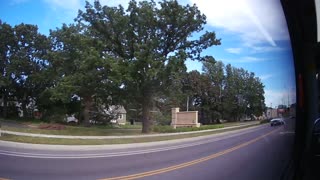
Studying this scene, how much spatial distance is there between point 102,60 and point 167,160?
70cm

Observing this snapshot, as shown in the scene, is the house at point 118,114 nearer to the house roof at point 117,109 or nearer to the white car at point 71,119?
the house roof at point 117,109

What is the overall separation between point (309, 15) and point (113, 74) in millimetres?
3398

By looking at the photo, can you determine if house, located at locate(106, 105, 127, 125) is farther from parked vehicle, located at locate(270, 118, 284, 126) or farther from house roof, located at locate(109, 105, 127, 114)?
parked vehicle, located at locate(270, 118, 284, 126)

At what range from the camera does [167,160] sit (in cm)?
257

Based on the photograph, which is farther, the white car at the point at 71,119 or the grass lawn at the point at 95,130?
the white car at the point at 71,119

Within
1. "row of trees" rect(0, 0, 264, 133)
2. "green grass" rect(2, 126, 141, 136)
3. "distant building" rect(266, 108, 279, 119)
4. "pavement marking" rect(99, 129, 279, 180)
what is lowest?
"pavement marking" rect(99, 129, 279, 180)

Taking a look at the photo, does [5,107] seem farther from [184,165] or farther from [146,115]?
[184,165]

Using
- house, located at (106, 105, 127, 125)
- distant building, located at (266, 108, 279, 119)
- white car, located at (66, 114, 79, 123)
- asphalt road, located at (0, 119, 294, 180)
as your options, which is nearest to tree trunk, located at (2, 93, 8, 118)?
asphalt road, located at (0, 119, 294, 180)

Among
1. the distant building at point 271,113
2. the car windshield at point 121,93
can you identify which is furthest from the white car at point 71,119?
the distant building at point 271,113

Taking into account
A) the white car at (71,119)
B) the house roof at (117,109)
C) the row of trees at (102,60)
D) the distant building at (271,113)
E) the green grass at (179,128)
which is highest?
the row of trees at (102,60)

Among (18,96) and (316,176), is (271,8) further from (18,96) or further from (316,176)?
(316,176)

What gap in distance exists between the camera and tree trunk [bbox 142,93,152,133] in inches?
101

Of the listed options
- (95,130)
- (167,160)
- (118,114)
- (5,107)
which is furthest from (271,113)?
(5,107)

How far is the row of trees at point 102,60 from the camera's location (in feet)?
7.77
